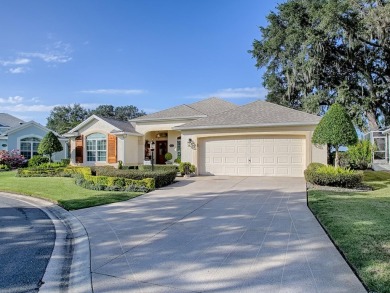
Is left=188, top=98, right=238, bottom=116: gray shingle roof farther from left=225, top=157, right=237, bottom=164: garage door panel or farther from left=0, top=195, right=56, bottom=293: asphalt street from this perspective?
left=0, top=195, right=56, bottom=293: asphalt street

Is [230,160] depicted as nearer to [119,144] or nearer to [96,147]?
[119,144]

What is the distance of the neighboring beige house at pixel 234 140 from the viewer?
50.7 feet

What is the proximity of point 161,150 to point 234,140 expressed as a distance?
27.4 feet

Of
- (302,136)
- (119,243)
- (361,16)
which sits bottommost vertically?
(119,243)

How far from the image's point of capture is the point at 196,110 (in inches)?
869

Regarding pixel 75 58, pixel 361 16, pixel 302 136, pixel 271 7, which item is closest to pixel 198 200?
pixel 302 136

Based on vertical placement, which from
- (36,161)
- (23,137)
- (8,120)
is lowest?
(36,161)

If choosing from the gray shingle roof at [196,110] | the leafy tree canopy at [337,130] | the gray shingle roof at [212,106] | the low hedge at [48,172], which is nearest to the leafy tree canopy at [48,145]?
the low hedge at [48,172]

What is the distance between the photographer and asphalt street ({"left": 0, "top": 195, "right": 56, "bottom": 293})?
11.8ft

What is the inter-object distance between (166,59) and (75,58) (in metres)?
6.78

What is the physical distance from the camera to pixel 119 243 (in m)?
5.02

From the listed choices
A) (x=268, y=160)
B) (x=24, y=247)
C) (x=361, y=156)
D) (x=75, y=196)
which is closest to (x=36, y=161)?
(x=75, y=196)

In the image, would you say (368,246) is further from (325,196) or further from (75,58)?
(75,58)

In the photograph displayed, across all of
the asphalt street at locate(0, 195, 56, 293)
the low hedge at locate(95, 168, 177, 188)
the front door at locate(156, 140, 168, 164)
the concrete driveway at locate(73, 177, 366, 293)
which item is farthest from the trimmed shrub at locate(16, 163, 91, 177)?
the concrete driveway at locate(73, 177, 366, 293)
